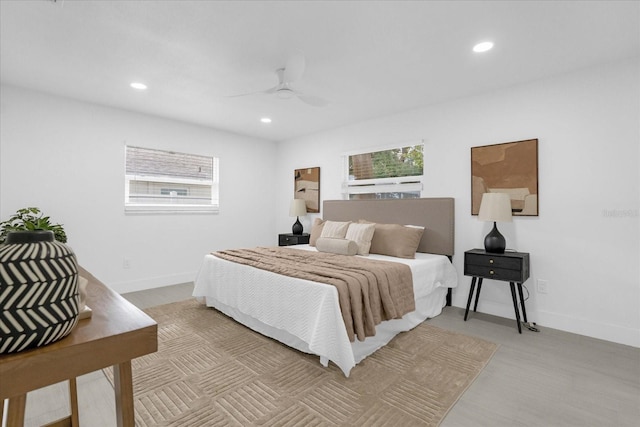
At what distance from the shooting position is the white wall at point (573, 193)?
274 cm

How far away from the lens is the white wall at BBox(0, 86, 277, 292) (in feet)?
11.5

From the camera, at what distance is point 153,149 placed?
455 centimetres

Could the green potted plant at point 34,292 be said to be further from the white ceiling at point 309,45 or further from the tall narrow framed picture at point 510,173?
the tall narrow framed picture at point 510,173

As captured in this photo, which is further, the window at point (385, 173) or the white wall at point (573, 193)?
the window at point (385, 173)

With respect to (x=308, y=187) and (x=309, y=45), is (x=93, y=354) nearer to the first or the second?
(x=309, y=45)

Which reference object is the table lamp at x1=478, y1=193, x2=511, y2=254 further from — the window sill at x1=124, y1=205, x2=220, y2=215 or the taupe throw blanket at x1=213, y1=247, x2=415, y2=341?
the window sill at x1=124, y1=205, x2=220, y2=215

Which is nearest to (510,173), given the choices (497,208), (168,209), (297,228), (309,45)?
(497,208)

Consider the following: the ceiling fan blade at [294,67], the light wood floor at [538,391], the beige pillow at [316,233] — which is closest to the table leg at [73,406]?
the light wood floor at [538,391]

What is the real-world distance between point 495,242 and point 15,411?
348 cm

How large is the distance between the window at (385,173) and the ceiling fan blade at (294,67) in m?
2.11

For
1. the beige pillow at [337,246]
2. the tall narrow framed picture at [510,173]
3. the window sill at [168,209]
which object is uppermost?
the tall narrow framed picture at [510,173]

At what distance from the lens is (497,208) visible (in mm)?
3070

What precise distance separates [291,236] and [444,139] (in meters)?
2.69

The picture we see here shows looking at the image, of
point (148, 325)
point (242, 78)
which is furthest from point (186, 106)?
point (148, 325)
